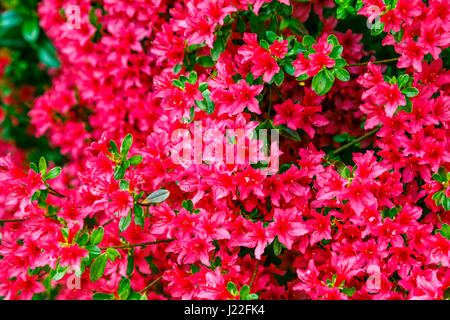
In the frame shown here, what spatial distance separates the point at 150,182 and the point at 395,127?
663 mm

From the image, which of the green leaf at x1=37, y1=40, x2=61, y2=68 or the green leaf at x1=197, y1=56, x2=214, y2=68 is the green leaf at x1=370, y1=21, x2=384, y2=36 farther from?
the green leaf at x1=37, y1=40, x2=61, y2=68

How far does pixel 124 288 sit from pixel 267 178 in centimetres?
46

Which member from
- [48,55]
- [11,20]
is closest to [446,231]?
[48,55]

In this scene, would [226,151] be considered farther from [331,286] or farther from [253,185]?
[331,286]

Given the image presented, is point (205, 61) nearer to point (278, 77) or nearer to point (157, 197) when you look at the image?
point (278, 77)

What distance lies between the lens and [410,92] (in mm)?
1087

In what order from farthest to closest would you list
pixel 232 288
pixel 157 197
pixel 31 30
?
pixel 31 30 < pixel 157 197 < pixel 232 288

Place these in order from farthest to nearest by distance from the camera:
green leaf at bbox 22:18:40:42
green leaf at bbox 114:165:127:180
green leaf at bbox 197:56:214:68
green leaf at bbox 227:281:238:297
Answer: green leaf at bbox 22:18:40:42, green leaf at bbox 197:56:214:68, green leaf at bbox 114:165:127:180, green leaf at bbox 227:281:238:297

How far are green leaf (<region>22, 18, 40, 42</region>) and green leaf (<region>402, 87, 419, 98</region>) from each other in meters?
1.54

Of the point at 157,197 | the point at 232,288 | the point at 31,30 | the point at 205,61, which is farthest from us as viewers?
the point at 31,30

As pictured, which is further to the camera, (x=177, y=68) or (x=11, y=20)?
(x=11, y=20)

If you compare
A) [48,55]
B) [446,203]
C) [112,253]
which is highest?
[48,55]

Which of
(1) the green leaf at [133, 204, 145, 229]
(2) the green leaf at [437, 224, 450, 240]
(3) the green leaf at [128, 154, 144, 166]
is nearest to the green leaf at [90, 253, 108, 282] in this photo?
(1) the green leaf at [133, 204, 145, 229]

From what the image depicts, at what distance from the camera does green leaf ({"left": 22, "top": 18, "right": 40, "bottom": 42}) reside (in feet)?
6.32
